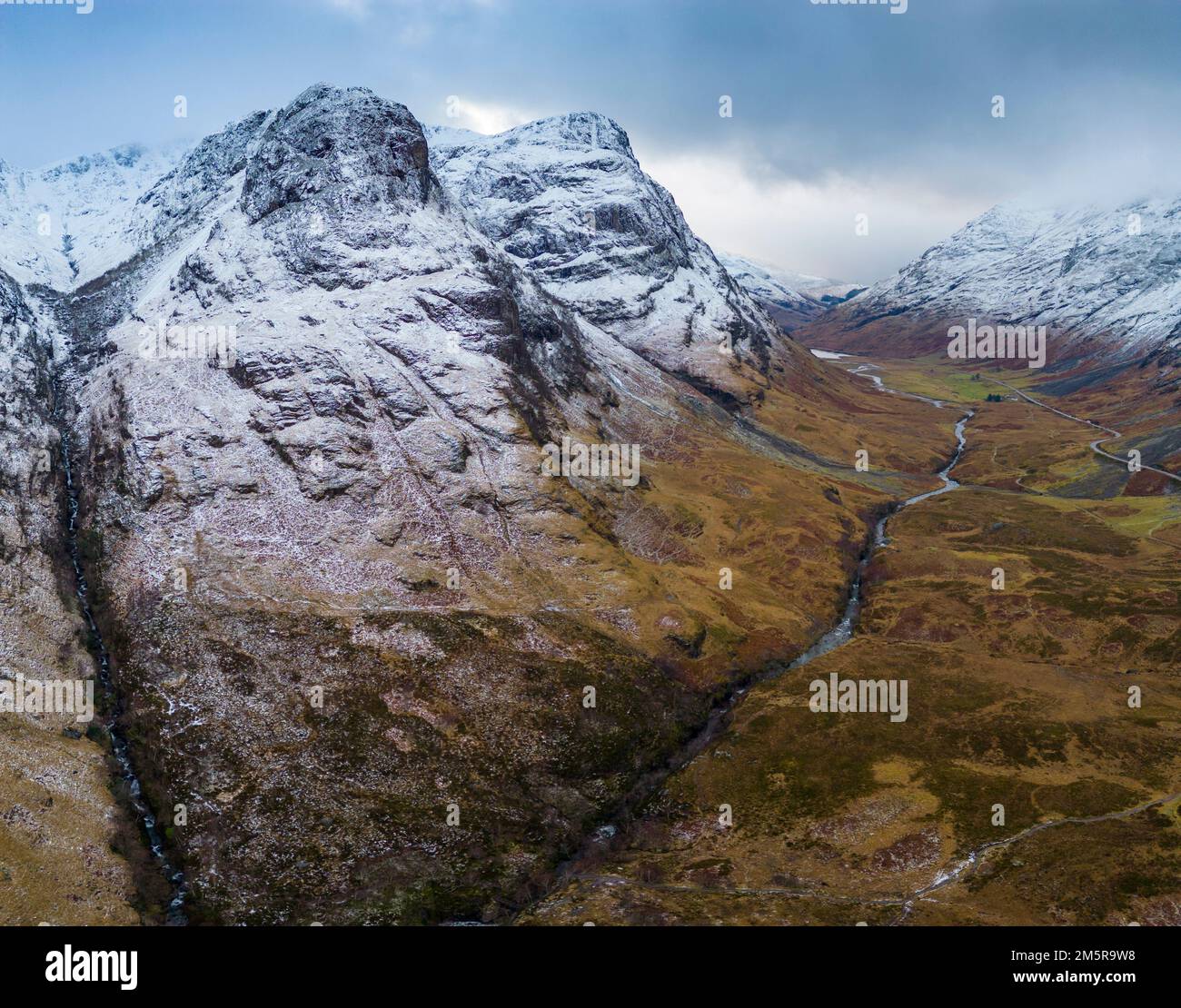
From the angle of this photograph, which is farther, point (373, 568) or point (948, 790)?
point (373, 568)

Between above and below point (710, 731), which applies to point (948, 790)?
below

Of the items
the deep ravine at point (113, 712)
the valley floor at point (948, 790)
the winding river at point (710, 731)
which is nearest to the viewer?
the valley floor at point (948, 790)

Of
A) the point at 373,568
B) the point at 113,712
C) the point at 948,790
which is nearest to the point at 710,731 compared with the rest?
the point at 948,790

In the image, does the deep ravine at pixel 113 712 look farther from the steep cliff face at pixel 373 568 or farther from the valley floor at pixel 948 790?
the valley floor at pixel 948 790

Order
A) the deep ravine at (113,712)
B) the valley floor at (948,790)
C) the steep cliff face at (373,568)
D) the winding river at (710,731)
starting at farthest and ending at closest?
1. the winding river at (710,731)
2. the steep cliff face at (373,568)
3. the deep ravine at (113,712)
4. the valley floor at (948,790)

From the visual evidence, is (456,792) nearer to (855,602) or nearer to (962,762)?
(962,762)

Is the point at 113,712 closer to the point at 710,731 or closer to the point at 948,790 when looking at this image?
the point at 710,731

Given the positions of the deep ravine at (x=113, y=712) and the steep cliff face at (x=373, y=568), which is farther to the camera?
the steep cliff face at (x=373, y=568)

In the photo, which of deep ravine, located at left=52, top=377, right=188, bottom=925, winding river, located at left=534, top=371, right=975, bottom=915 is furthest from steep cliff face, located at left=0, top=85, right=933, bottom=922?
winding river, located at left=534, top=371, right=975, bottom=915

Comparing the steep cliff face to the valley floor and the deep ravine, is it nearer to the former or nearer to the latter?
the deep ravine

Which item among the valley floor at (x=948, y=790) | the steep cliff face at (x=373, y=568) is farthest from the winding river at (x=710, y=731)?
the steep cliff face at (x=373, y=568)
